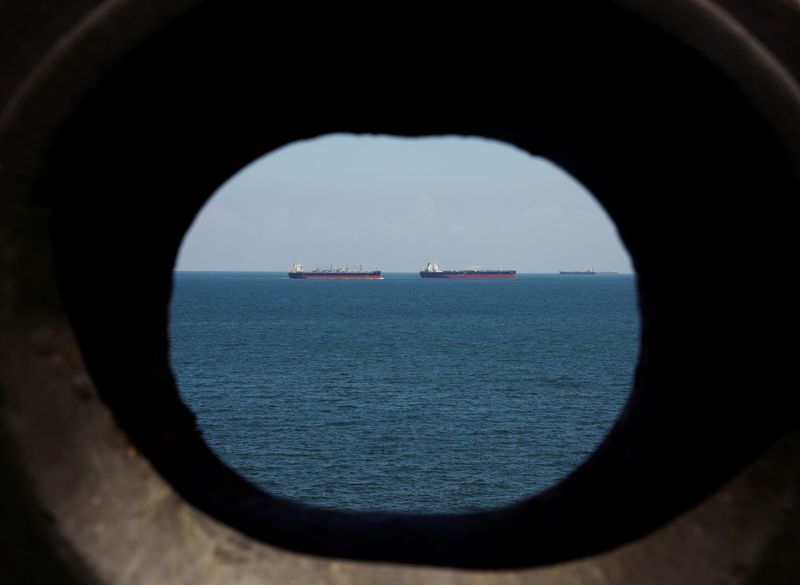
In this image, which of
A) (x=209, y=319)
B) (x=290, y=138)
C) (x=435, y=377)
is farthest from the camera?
(x=209, y=319)

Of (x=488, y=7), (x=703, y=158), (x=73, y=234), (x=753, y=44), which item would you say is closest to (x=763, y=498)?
(x=703, y=158)

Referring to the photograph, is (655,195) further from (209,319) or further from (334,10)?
(209,319)

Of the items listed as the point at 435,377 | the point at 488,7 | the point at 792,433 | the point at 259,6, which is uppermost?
the point at 435,377

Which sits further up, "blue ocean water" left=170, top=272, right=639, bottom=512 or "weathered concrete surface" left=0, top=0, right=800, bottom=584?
"blue ocean water" left=170, top=272, right=639, bottom=512

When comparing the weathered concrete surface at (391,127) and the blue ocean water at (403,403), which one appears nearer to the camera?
the weathered concrete surface at (391,127)

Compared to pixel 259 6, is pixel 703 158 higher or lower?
higher

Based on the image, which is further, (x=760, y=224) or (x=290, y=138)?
(x=290, y=138)
